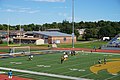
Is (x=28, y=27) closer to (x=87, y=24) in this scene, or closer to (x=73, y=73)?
(x=87, y=24)

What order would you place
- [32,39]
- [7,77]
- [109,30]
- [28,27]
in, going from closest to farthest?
[7,77], [32,39], [109,30], [28,27]

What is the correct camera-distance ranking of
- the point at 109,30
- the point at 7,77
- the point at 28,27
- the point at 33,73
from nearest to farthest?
the point at 7,77
the point at 33,73
the point at 109,30
the point at 28,27

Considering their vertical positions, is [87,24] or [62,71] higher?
[87,24]

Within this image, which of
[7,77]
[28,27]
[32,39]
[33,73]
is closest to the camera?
[7,77]

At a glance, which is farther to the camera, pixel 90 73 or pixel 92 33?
pixel 92 33

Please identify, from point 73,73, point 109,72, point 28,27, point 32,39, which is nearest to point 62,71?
point 73,73

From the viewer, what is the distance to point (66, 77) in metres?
18.0

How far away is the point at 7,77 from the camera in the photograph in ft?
57.7

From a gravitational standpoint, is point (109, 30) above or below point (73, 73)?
above

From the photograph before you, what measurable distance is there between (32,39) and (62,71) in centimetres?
5363

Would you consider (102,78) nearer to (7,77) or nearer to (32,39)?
(7,77)

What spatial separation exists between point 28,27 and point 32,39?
183 ft

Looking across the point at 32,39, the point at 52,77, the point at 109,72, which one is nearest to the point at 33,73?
the point at 52,77

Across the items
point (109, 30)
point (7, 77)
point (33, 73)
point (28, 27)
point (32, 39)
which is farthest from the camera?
point (28, 27)
